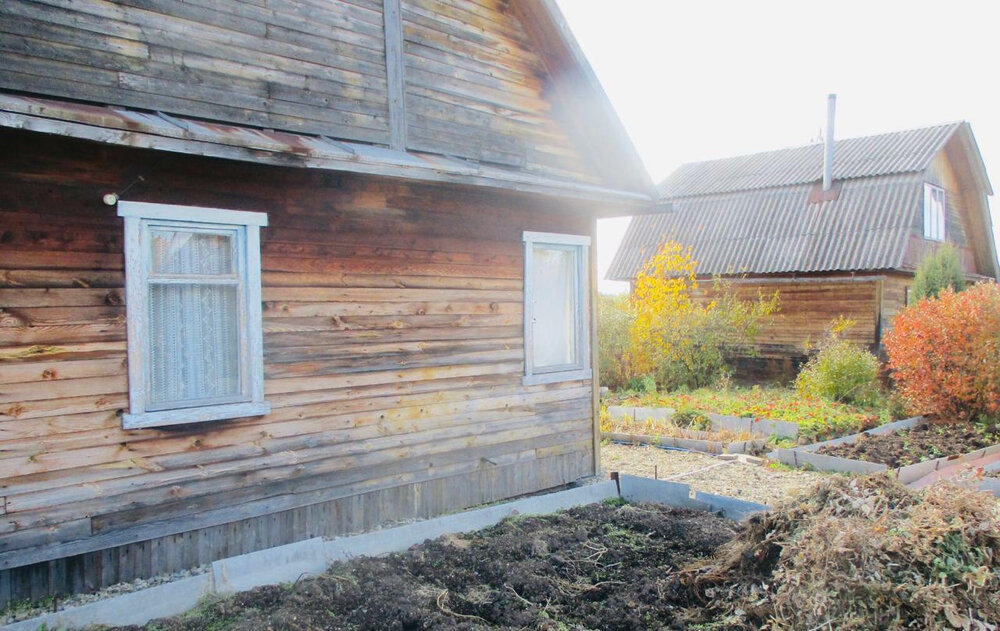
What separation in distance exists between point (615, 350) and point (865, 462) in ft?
27.6

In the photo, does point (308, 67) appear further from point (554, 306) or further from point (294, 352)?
point (554, 306)

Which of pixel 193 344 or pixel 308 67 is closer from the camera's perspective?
pixel 193 344

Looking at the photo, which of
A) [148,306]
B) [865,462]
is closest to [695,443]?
[865,462]

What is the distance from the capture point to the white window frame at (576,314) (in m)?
7.75

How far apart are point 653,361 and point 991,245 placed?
494 inches

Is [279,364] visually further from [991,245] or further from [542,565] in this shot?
[991,245]

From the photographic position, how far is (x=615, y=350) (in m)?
17.0

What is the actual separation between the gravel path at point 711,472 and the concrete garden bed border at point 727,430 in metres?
0.21

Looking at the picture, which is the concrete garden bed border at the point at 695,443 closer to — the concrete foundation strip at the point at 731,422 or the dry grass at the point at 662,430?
the dry grass at the point at 662,430

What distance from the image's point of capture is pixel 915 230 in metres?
17.2

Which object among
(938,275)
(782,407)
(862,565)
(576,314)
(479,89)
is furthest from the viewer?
(938,275)

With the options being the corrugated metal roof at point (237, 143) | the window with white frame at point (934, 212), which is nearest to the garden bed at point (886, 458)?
the corrugated metal roof at point (237, 143)

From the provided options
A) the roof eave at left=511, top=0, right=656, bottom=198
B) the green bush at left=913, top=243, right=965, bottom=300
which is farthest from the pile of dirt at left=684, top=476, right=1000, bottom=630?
the green bush at left=913, top=243, right=965, bottom=300

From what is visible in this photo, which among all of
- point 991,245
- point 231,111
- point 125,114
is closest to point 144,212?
point 125,114
